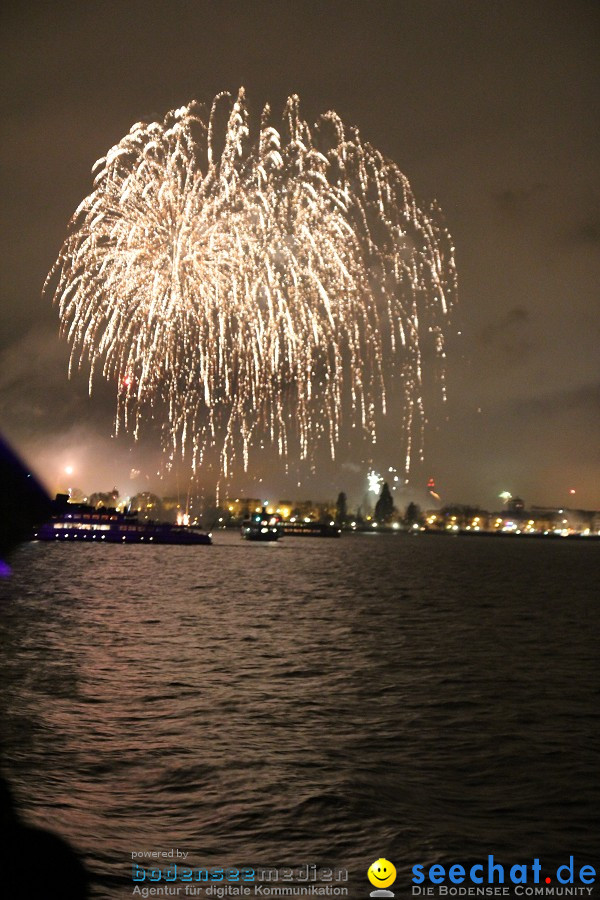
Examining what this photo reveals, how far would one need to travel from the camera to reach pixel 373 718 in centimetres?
2088

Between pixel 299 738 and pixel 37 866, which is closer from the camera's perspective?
pixel 37 866

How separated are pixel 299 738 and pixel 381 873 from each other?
24.3 ft

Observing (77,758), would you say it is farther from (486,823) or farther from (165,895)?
(486,823)

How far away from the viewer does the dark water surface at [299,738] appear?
1218 centimetres

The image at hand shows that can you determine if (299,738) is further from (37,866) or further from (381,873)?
(37,866)

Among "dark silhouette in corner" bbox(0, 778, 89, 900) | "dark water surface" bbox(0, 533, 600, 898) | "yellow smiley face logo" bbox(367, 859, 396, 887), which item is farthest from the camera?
"dark water surface" bbox(0, 533, 600, 898)

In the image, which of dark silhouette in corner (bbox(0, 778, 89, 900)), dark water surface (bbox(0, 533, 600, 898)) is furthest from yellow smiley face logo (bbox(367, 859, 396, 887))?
dark silhouette in corner (bbox(0, 778, 89, 900))

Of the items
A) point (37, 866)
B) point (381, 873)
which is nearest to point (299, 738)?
point (381, 873)

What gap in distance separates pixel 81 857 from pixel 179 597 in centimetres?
4265

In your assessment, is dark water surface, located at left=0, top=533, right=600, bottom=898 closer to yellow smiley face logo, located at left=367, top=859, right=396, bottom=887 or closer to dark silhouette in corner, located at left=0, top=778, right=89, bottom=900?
yellow smiley face logo, located at left=367, top=859, right=396, bottom=887

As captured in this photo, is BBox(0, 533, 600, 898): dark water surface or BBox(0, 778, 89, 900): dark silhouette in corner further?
BBox(0, 533, 600, 898): dark water surface

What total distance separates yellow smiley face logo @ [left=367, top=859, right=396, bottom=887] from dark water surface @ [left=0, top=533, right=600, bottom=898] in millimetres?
145

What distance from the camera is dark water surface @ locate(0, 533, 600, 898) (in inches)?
480

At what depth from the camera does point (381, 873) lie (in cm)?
1095
